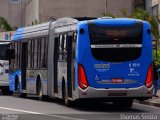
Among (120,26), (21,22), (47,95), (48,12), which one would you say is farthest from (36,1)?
(120,26)

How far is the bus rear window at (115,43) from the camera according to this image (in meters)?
19.6

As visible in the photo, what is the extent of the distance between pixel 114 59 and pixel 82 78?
4.06 ft

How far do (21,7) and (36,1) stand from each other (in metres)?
15.8

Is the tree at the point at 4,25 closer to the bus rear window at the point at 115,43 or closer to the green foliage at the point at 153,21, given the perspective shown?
the green foliage at the point at 153,21

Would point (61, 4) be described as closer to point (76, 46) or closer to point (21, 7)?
point (21, 7)

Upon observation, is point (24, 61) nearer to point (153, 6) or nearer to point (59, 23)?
point (59, 23)

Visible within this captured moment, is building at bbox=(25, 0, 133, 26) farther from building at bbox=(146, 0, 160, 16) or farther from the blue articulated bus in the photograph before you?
the blue articulated bus

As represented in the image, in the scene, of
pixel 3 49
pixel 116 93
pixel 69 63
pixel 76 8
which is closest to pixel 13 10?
pixel 76 8

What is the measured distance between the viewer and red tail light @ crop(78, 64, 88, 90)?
19.4m

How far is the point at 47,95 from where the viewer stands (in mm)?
24406

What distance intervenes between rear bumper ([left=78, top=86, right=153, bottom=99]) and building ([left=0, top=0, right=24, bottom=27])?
62.9 m

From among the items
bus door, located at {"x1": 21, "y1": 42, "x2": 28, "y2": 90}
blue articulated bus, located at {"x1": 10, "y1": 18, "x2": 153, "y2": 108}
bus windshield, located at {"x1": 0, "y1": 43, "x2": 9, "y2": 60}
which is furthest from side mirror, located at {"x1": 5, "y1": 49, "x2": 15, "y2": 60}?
blue articulated bus, located at {"x1": 10, "y1": 18, "x2": 153, "y2": 108}

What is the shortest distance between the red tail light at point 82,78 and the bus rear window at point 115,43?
0.61m

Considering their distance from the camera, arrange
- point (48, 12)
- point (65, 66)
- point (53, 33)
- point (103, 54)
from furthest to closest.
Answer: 1. point (48, 12)
2. point (53, 33)
3. point (65, 66)
4. point (103, 54)
